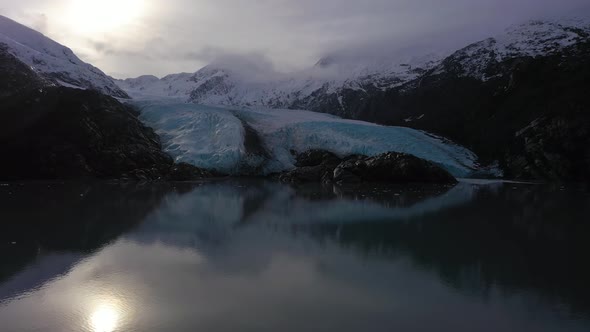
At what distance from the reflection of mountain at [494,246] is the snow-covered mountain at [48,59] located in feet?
96.9

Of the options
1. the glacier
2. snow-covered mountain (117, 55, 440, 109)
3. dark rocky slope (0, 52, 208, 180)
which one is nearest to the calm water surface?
dark rocky slope (0, 52, 208, 180)

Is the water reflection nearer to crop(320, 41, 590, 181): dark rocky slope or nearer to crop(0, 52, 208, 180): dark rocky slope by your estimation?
crop(0, 52, 208, 180): dark rocky slope

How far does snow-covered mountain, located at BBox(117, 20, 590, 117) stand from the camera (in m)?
57.7

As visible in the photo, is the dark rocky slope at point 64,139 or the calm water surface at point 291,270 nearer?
the calm water surface at point 291,270

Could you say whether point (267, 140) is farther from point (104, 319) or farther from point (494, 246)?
point (104, 319)

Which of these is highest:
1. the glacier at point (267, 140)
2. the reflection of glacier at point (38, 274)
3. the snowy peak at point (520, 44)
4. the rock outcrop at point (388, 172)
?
the snowy peak at point (520, 44)

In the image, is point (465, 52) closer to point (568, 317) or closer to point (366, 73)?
point (366, 73)

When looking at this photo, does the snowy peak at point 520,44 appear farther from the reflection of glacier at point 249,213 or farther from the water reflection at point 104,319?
the water reflection at point 104,319

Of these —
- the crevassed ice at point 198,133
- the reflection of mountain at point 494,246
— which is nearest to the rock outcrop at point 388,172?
the crevassed ice at point 198,133

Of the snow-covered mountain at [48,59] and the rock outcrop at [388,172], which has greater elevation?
the snow-covered mountain at [48,59]

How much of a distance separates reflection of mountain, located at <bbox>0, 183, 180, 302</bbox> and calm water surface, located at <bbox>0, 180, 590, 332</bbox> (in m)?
Answer: 0.04

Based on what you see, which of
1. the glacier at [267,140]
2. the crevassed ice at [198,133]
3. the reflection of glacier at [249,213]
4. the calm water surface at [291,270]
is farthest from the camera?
the glacier at [267,140]

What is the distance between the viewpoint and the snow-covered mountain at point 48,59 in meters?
36.5

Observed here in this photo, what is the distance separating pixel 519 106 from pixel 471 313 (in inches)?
1651
